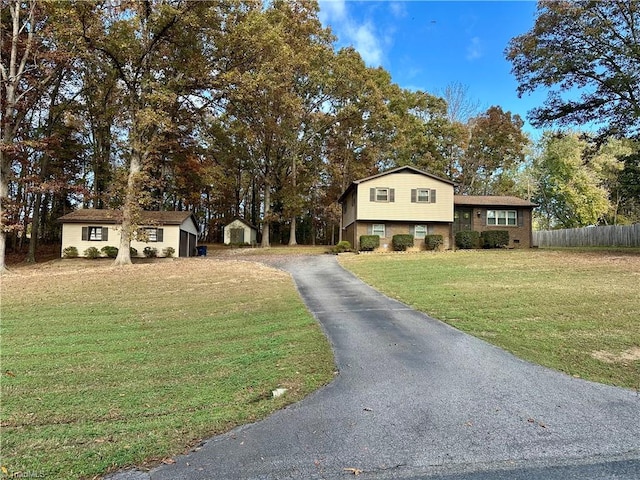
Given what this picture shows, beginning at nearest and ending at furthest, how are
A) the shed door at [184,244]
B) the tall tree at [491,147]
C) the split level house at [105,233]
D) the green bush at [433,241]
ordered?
the split level house at [105,233]
the green bush at [433,241]
the shed door at [184,244]
the tall tree at [491,147]

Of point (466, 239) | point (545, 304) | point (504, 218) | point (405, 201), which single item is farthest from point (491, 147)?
point (545, 304)

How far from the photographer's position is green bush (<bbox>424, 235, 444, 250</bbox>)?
89.7 feet

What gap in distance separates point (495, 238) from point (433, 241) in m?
4.46

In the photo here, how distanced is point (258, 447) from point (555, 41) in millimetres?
22626

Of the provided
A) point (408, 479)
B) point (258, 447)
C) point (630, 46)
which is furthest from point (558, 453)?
point (630, 46)

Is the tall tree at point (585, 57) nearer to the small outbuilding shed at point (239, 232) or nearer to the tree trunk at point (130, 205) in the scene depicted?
the tree trunk at point (130, 205)

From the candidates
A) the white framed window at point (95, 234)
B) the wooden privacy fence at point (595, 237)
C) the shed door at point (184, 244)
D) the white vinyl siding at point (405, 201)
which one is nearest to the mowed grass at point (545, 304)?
the white vinyl siding at point (405, 201)

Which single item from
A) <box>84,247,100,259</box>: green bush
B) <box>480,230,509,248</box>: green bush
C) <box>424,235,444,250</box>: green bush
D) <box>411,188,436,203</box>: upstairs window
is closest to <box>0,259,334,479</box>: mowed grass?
<box>84,247,100,259</box>: green bush

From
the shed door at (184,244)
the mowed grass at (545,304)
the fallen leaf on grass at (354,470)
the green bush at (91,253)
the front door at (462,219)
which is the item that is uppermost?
the front door at (462,219)

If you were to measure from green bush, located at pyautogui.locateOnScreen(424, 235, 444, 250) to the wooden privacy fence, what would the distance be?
11.5 m

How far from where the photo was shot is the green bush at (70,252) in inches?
1020

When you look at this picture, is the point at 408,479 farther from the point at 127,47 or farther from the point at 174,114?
the point at 174,114

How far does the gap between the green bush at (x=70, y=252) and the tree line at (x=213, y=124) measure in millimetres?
2866

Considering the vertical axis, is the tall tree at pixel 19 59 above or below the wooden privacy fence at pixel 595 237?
above
